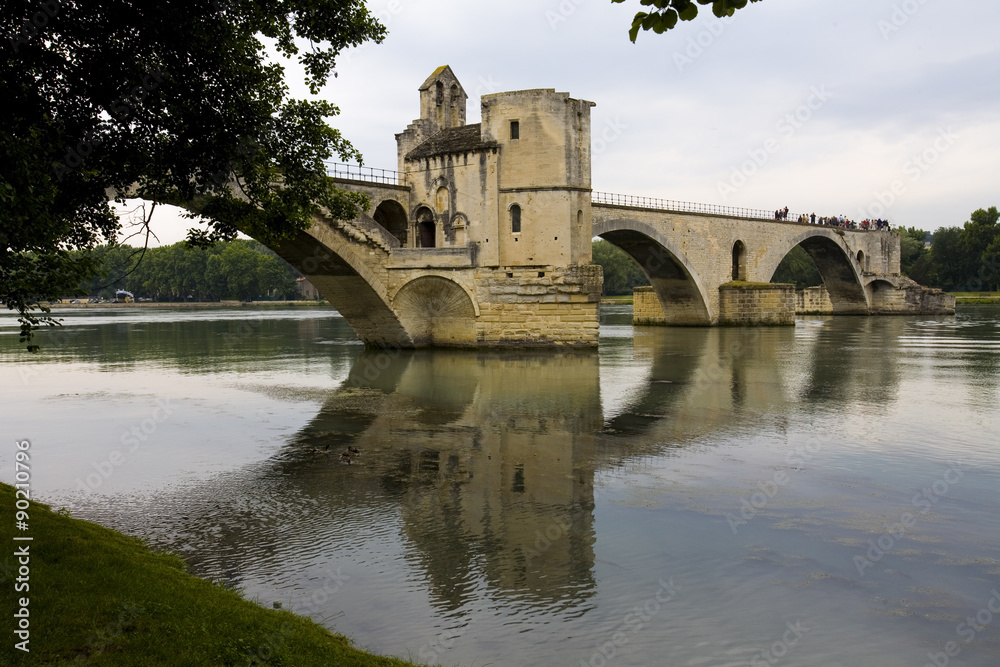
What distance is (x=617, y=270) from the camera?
114 meters

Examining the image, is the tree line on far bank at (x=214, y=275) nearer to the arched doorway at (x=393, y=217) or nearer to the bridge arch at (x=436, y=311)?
the arched doorway at (x=393, y=217)

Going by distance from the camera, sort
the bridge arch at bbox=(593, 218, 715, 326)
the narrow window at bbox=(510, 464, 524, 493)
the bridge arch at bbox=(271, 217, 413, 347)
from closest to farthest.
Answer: the narrow window at bbox=(510, 464, 524, 493)
the bridge arch at bbox=(271, 217, 413, 347)
the bridge arch at bbox=(593, 218, 715, 326)

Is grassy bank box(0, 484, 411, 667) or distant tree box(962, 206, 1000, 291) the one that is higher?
distant tree box(962, 206, 1000, 291)

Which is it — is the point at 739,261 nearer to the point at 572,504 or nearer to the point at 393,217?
the point at 393,217

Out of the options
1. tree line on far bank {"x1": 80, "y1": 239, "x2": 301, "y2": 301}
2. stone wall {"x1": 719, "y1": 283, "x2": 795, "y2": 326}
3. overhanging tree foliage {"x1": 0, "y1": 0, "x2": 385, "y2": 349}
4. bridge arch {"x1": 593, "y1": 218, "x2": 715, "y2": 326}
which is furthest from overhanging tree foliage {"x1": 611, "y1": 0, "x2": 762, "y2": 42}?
tree line on far bank {"x1": 80, "y1": 239, "x2": 301, "y2": 301}

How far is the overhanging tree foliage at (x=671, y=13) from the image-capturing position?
15.0ft

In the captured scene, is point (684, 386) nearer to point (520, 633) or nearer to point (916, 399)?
point (916, 399)

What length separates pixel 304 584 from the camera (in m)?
7.48

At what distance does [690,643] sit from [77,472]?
9.40 m

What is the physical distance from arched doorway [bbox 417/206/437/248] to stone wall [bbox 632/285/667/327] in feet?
74.2

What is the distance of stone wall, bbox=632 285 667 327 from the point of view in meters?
53.6

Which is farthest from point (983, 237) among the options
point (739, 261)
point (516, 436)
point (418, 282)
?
point (516, 436)

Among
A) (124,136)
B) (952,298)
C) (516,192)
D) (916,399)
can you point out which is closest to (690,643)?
(124,136)

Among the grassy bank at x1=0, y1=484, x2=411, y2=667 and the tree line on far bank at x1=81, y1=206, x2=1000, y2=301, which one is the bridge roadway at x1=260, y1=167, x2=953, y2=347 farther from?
the tree line on far bank at x1=81, y1=206, x2=1000, y2=301
